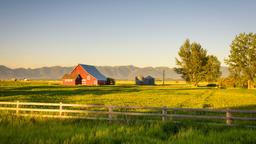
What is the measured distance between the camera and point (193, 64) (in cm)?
10638

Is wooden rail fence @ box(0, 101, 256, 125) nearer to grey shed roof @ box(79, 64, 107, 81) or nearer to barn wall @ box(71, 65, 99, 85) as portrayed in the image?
barn wall @ box(71, 65, 99, 85)

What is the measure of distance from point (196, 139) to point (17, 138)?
7368 millimetres

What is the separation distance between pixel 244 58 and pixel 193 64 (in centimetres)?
2100

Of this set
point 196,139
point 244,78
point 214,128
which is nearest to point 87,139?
point 196,139

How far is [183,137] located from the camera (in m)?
12.9

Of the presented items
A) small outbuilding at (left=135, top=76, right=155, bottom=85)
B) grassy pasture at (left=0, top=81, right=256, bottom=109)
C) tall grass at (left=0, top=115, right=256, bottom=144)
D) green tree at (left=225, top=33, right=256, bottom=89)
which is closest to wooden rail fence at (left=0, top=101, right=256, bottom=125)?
tall grass at (left=0, top=115, right=256, bottom=144)

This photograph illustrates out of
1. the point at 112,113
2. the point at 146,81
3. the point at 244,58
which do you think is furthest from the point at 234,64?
the point at 112,113

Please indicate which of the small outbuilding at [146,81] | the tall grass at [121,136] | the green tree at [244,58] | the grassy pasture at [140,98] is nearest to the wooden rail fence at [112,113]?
the tall grass at [121,136]

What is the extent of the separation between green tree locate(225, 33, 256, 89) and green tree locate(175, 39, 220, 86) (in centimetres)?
1802

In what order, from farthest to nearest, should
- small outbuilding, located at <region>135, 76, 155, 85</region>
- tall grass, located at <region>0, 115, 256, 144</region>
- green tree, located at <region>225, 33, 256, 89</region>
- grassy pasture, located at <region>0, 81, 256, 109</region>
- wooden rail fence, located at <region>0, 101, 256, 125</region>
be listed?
1. small outbuilding, located at <region>135, 76, 155, 85</region>
2. green tree, located at <region>225, 33, 256, 89</region>
3. grassy pasture, located at <region>0, 81, 256, 109</region>
4. wooden rail fence, located at <region>0, 101, 256, 125</region>
5. tall grass, located at <region>0, 115, 256, 144</region>

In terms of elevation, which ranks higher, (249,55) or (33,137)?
(249,55)

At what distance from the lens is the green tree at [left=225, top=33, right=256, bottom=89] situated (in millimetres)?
87500

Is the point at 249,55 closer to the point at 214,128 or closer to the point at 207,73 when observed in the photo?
the point at 207,73

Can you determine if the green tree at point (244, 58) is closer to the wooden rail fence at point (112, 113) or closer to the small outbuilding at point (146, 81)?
the small outbuilding at point (146, 81)
